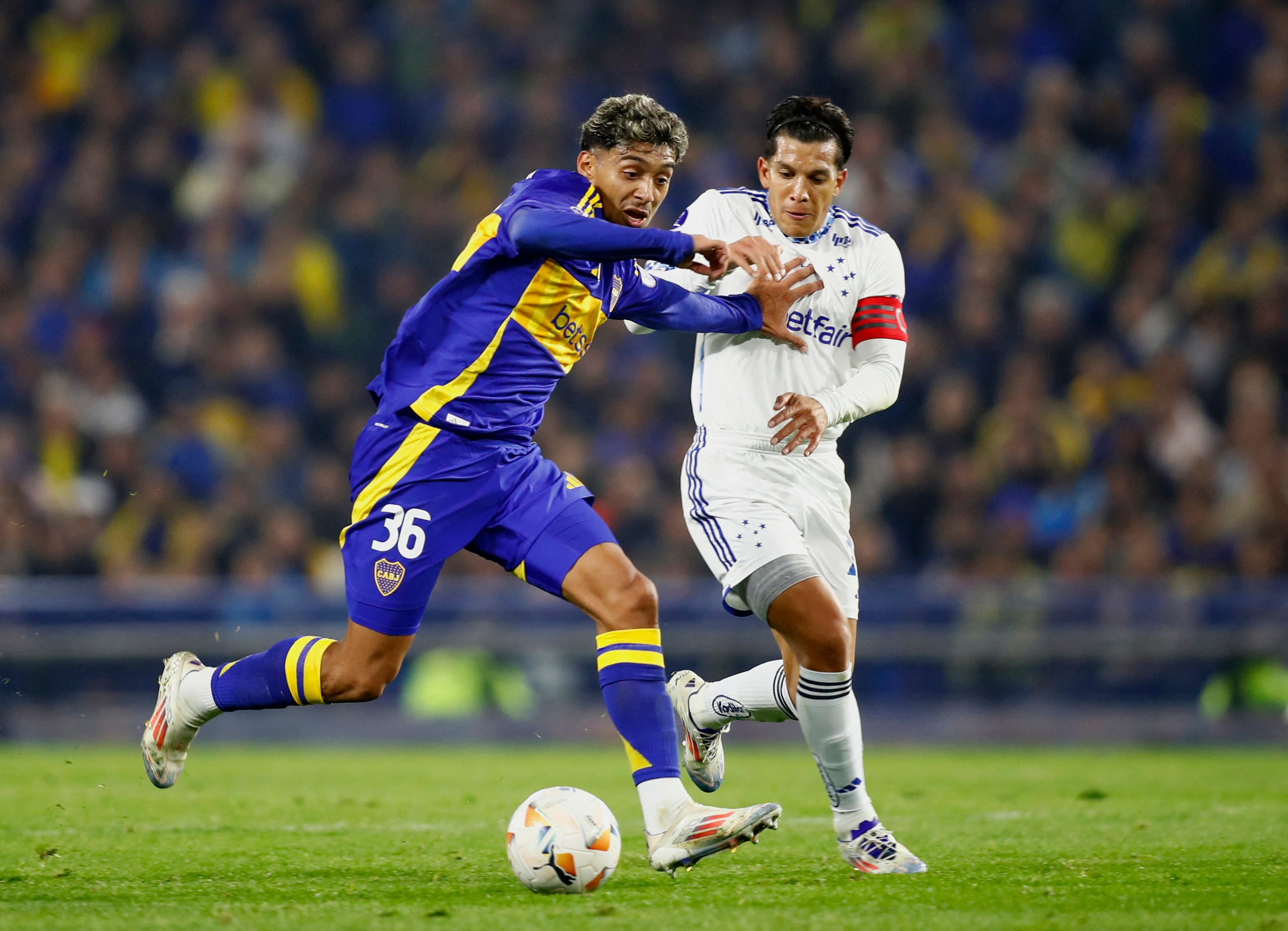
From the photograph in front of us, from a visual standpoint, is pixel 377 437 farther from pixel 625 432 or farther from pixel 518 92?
pixel 518 92

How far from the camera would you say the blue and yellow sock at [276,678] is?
512 centimetres

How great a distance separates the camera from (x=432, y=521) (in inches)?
197

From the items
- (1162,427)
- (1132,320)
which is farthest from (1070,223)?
(1162,427)

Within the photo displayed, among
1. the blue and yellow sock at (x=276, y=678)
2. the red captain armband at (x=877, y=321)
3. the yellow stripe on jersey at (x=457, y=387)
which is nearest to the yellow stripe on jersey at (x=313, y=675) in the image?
the blue and yellow sock at (x=276, y=678)

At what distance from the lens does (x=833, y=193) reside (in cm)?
555

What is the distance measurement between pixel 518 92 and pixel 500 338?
32.5 ft

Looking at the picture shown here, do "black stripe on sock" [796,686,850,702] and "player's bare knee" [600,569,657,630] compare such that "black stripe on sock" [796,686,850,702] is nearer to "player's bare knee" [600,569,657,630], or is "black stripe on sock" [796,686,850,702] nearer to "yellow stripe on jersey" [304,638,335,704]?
"player's bare knee" [600,569,657,630]

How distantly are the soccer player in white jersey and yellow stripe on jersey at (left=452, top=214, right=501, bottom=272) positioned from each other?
77 cm

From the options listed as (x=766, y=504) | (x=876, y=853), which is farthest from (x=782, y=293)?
(x=876, y=853)

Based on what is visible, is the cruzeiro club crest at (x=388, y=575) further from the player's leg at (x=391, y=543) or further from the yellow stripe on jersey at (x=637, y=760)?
the yellow stripe on jersey at (x=637, y=760)

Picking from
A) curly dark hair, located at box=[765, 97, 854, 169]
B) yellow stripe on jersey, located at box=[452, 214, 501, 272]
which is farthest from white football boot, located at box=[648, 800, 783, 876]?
curly dark hair, located at box=[765, 97, 854, 169]

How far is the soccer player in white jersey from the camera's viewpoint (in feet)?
16.6

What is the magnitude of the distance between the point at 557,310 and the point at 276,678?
151 centimetres

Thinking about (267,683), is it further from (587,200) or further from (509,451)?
(587,200)
